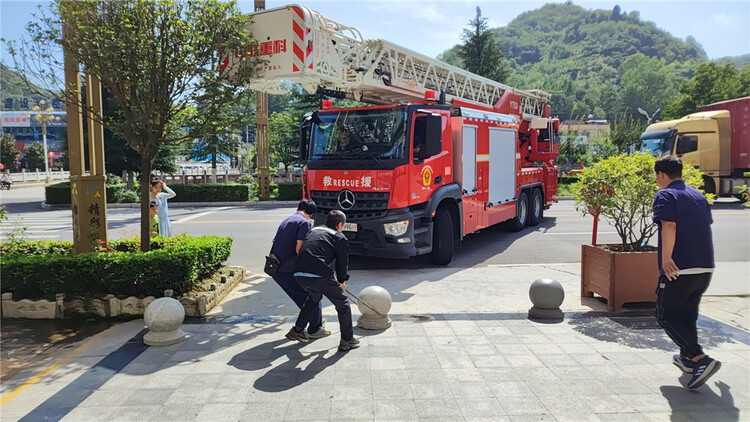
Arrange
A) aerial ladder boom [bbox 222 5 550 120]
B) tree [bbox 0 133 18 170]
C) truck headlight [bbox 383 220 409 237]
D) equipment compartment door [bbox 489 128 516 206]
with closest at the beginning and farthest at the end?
aerial ladder boom [bbox 222 5 550 120], truck headlight [bbox 383 220 409 237], equipment compartment door [bbox 489 128 516 206], tree [bbox 0 133 18 170]

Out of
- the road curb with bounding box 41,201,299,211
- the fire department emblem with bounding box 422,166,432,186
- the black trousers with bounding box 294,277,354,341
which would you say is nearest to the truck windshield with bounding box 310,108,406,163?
the fire department emblem with bounding box 422,166,432,186

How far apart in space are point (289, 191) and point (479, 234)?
43.8ft

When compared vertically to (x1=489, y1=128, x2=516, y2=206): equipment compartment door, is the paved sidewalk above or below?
below

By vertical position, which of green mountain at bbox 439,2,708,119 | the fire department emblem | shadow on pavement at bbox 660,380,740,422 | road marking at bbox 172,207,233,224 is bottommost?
shadow on pavement at bbox 660,380,740,422

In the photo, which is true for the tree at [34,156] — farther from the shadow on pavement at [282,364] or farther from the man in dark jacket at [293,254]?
the shadow on pavement at [282,364]

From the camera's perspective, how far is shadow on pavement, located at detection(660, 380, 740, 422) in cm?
364

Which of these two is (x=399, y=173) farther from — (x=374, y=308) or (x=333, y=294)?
(x=333, y=294)

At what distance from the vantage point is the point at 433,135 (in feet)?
27.2

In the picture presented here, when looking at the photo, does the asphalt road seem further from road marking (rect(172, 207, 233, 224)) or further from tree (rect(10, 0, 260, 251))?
tree (rect(10, 0, 260, 251))

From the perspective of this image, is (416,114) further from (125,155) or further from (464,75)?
(125,155)

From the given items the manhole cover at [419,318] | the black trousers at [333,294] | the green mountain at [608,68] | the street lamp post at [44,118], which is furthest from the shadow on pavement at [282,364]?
the green mountain at [608,68]

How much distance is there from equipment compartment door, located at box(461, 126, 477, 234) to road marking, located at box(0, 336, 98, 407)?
6.60 metres

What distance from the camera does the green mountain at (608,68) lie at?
12206 cm

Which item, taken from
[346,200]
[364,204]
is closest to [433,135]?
[364,204]
